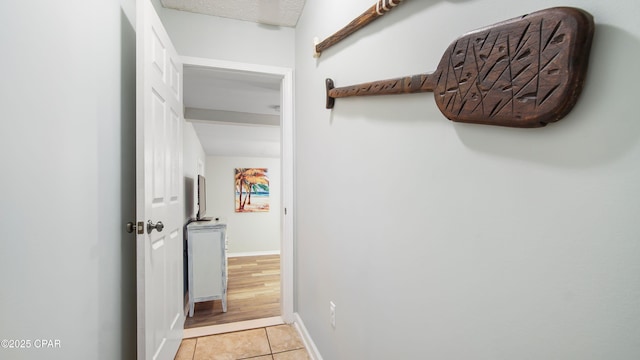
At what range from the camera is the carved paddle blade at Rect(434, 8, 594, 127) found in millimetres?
472

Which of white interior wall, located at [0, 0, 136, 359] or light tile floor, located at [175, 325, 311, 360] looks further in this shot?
light tile floor, located at [175, 325, 311, 360]

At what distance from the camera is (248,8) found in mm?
2072

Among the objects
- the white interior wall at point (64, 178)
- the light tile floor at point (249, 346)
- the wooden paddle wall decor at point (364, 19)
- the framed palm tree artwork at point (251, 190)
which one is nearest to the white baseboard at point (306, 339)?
the light tile floor at point (249, 346)

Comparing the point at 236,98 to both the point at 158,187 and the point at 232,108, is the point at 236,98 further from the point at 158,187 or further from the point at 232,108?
the point at 158,187

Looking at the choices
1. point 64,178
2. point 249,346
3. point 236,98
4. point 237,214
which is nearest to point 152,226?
point 64,178

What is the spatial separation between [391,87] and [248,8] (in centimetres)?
163

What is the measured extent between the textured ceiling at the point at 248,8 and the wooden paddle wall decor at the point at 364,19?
0.73 metres

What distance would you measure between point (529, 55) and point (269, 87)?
2.74 meters

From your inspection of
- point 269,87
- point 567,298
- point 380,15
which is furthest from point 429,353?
point 269,87

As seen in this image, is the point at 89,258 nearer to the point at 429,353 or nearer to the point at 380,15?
the point at 429,353

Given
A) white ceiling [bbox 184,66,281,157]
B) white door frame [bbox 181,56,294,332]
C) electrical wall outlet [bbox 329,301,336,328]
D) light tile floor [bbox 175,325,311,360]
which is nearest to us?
electrical wall outlet [bbox 329,301,336,328]

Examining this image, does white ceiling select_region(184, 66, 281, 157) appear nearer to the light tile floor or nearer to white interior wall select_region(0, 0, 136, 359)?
white interior wall select_region(0, 0, 136, 359)

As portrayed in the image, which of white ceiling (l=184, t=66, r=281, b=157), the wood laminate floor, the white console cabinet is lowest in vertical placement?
the wood laminate floor

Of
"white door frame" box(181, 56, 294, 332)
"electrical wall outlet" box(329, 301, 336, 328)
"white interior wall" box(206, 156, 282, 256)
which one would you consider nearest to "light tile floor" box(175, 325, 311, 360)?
"white door frame" box(181, 56, 294, 332)
